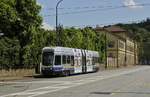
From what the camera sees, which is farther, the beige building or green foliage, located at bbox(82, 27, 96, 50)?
the beige building

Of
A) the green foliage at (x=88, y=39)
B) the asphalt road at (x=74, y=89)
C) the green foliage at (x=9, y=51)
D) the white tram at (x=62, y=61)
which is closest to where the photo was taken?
the asphalt road at (x=74, y=89)

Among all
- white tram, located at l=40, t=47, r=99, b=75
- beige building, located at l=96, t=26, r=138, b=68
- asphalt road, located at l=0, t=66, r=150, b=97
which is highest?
beige building, located at l=96, t=26, r=138, b=68

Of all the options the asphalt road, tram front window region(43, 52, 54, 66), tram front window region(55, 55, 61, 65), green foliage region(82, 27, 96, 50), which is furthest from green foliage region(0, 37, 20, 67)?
green foliage region(82, 27, 96, 50)

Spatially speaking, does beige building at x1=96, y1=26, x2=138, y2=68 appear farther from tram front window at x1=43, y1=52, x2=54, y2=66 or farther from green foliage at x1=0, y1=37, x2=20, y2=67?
tram front window at x1=43, y1=52, x2=54, y2=66

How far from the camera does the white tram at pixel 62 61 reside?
51850 mm

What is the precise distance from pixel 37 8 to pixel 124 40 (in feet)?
328

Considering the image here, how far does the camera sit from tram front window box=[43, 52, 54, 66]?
170 ft

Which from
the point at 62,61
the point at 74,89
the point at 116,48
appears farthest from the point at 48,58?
the point at 116,48

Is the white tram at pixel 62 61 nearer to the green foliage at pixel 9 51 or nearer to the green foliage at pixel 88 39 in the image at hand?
the green foliage at pixel 9 51

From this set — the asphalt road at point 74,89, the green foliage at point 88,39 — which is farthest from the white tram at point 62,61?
the green foliage at point 88,39

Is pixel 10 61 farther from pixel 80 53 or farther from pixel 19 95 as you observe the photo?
pixel 19 95

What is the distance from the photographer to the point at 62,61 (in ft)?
175

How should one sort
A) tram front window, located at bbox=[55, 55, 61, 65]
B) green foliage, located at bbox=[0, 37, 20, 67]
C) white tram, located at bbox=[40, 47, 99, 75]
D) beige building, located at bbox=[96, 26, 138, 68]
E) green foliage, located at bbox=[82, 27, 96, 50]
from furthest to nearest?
beige building, located at bbox=[96, 26, 138, 68] < green foliage, located at bbox=[82, 27, 96, 50] < green foliage, located at bbox=[0, 37, 20, 67] < tram front window, located at bbox=[55, 55, 61, 65] < white tram, located at bbox=[40, 47, 99, 75]

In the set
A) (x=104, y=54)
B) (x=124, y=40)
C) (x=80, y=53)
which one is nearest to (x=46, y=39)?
(x=80, y=53)
